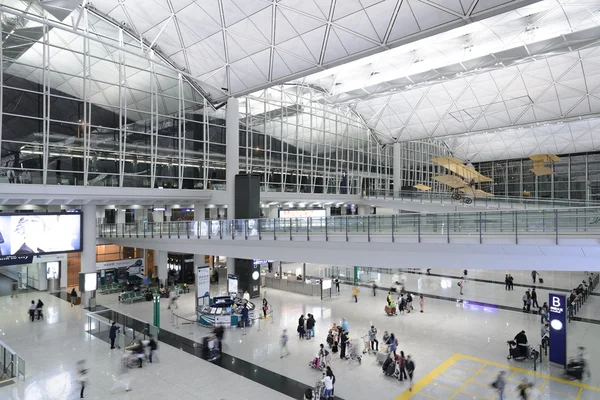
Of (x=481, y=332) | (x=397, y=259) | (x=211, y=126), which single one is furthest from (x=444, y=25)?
(x=211, y=126)

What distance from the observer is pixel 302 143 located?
40188 mm

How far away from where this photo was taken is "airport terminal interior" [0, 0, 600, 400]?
43.5 feet

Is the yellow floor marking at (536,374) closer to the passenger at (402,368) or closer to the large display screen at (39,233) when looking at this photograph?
the passenger at (402,368)

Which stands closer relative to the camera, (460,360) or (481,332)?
(460,360)

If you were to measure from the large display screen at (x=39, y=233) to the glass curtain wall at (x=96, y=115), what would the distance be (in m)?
2.09

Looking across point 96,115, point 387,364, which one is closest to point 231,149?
point 96,115

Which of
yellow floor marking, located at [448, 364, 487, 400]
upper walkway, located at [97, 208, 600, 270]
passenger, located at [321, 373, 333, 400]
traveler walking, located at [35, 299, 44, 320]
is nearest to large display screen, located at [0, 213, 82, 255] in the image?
traveler walking, located at [35, 299, 44, 320]

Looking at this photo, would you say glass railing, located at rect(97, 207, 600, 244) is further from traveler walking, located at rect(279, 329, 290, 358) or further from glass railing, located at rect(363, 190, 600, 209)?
glass railing, located at rect(363, 190, 600, 209)

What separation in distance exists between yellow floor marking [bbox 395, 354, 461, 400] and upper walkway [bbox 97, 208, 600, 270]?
3612mm

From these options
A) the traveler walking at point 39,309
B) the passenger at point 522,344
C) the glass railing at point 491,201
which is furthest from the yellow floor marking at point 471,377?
the glass railing at point 491,201

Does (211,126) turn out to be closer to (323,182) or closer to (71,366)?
(323,182)

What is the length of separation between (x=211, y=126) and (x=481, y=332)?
23476mm

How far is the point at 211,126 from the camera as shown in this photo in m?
31.3

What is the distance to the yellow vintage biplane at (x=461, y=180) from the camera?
35.4 metres
